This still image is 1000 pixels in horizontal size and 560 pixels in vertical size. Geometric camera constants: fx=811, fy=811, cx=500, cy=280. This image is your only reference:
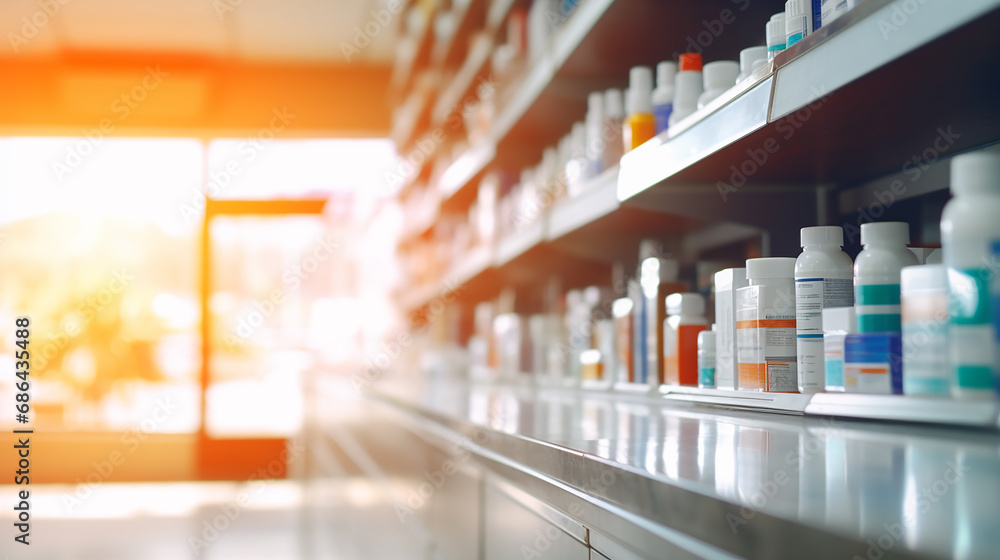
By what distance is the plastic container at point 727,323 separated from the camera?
1.11 m

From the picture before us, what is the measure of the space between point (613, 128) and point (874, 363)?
111 cm

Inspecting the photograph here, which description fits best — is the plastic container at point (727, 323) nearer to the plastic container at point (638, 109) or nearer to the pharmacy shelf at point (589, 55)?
the plastic container at point (638, 109)

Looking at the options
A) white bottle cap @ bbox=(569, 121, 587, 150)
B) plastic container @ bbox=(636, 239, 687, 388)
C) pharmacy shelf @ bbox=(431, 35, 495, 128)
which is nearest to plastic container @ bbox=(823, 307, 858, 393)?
plastic container @ bbox=(636, 239, 687, 388)

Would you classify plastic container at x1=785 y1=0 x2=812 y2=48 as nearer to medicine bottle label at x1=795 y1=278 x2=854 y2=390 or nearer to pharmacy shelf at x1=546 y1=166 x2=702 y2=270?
medicine bottle label at x1=795 y1=278 x2=854 y2=390

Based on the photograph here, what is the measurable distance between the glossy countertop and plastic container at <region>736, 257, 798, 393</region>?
0.05 metres

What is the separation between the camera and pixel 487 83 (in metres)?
3.20

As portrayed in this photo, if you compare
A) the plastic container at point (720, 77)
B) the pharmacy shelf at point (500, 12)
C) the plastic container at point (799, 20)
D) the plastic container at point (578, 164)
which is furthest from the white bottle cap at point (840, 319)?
the pharmacy shelf at point (500, 12)

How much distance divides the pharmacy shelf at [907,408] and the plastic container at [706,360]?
0.34 meters

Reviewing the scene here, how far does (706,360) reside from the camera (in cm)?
124

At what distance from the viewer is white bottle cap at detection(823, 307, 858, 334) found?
0.84 m

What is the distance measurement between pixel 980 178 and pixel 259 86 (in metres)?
6.96

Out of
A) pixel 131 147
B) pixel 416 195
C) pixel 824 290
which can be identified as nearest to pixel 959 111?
pixel 824 290

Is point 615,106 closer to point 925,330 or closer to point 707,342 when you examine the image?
point 707,342

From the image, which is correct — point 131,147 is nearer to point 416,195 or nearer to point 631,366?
point 416,195
